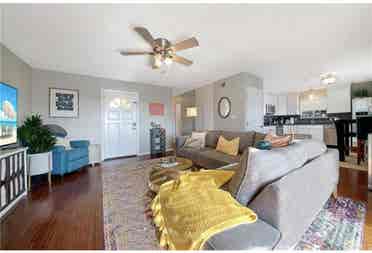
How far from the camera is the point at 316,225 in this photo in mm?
1606

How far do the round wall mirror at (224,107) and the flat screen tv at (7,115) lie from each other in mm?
4829

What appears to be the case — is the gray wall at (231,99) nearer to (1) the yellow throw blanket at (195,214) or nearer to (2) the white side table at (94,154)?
(2) the white side table at (94,154)

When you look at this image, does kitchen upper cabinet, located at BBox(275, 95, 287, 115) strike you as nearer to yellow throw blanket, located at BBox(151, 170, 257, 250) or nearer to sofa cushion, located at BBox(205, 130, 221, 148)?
sofa cushion, located at BBox(205, 130, 221, 148)

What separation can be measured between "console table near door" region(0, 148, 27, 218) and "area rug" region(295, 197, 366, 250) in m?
3.08

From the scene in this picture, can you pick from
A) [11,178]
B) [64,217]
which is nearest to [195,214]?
[64,217]

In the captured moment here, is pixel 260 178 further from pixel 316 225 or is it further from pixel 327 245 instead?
pixel 316 225

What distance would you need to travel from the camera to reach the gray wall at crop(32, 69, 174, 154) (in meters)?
3.90

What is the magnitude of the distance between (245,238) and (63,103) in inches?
192

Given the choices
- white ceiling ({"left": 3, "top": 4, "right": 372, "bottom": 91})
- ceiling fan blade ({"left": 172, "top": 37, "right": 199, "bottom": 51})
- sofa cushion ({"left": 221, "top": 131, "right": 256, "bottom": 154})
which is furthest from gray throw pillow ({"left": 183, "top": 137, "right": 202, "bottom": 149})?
ceiling fan blade ({"left": 172, "top": 37, "right": 199, "bottom": 51})

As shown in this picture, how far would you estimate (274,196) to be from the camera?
100 centimetres

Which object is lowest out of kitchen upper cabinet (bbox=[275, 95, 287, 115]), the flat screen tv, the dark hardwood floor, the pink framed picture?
the dark hardwood floor

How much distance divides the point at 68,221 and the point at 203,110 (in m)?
5.18

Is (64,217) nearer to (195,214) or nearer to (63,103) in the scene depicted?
(195,214)

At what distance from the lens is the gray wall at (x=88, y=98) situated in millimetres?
3902
